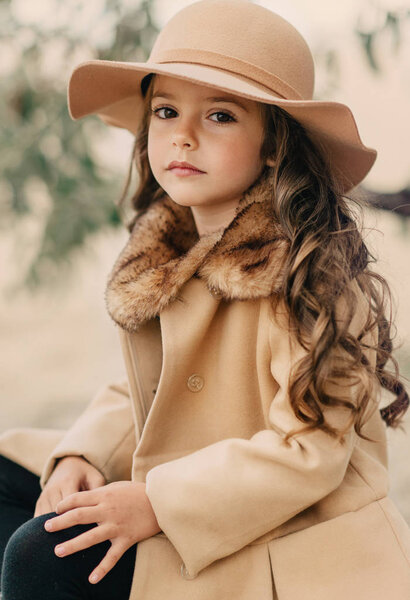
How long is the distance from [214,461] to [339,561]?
27 cm

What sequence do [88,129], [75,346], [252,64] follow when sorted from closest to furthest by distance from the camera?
[252,64] → [88,129] → [75,346]

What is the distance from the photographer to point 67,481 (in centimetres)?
140

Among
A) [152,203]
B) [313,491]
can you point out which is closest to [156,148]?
[152,203]

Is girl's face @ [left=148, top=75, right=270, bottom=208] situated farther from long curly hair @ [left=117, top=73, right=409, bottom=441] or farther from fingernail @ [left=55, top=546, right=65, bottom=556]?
fingernail @ [left=55, top=546, right=65, bottom=556]

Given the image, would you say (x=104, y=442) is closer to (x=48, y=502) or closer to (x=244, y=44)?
(x=48, y=502)

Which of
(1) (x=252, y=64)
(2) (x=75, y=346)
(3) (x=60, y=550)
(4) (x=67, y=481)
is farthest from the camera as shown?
(2) (x=75, y=346)

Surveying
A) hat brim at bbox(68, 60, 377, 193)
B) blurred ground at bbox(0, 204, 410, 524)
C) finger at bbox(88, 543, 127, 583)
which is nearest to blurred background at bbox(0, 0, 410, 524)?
blurred ground at bbox(0, 204, 410, 524)

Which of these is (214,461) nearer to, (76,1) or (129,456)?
(129,456)

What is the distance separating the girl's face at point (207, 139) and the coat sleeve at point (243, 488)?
40 centimetres

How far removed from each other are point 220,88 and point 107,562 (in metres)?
0.84

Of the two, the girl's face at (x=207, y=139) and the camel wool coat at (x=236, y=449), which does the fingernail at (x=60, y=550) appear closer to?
the camel wool coat at (x=236, y=449)

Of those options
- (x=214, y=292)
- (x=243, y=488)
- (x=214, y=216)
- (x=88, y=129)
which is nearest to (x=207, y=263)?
(x=214, y=292)

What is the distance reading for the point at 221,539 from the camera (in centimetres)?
117

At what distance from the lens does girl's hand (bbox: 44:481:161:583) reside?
116 centimetres
